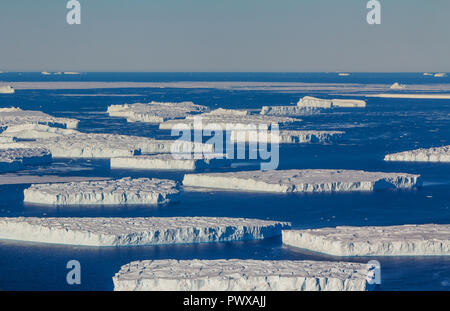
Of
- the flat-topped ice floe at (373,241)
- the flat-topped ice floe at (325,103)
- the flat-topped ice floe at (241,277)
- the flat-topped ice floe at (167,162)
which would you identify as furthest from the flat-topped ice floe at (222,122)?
the flat-topped ice floe at (241,277)

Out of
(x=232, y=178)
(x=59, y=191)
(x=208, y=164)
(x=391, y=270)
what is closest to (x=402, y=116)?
(x=208, y=164)

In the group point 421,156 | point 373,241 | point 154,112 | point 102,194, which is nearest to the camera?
point 373,241

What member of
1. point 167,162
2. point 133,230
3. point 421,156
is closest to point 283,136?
point 421,156

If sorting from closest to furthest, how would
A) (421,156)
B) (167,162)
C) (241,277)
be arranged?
1. (241,277)
2. (167,162)
3. (421,156)

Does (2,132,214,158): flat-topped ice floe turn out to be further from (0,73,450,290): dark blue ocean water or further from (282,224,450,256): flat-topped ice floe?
(282,224,450,256): flat-topped ice floe

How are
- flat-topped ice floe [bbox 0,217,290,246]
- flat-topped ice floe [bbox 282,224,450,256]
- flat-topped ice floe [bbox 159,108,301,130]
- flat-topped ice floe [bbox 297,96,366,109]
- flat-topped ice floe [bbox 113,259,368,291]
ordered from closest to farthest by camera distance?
flat-topped ice floe [bbox 113,259,368,291] < flat-topped ice floe [bbox 282,224,450,256] < flat-topped ice floe [bbox 0,217,290,246] < flat-topped ice floe [bbox 159,108,301,130] < flat-topped ice floe [bbox 297,96,366,109]

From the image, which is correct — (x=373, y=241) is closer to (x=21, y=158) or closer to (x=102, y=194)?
(x=102, y=194)

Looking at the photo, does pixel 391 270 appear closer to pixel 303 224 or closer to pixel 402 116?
pixel 303 224

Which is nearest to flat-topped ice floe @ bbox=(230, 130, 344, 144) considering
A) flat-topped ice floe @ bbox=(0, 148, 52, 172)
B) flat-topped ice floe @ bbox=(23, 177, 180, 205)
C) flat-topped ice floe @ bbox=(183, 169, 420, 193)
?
flat-topped ice floe @ bbox=(0, 148, 52, 172)
